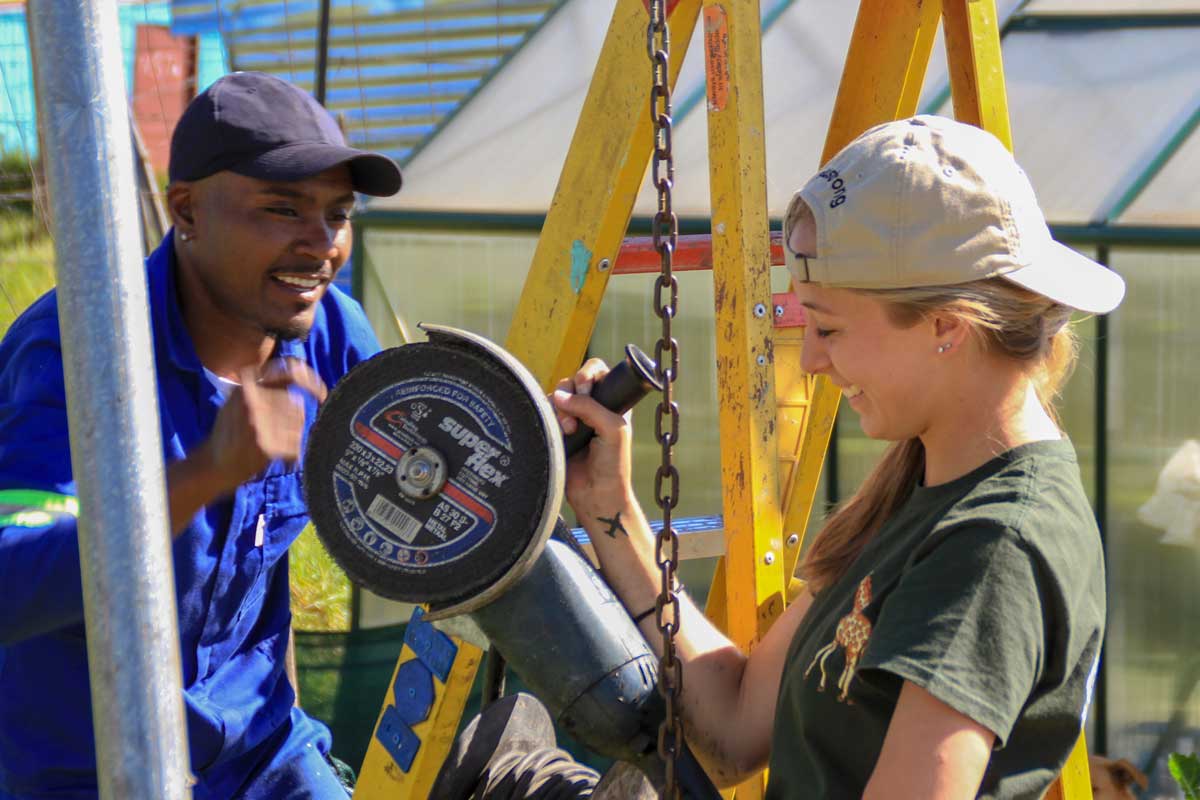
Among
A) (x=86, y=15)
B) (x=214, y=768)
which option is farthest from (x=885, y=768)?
(x=214, y=768)

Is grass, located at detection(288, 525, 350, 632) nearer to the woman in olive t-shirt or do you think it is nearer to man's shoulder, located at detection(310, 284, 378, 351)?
man's shoulder, located at detection(310, 284, 378, 351)

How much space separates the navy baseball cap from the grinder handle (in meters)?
0.67

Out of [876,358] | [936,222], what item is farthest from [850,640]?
[936,222]

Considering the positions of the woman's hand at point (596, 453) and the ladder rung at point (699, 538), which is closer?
the woman's hand at point (596, 453)

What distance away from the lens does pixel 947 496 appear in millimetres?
1705

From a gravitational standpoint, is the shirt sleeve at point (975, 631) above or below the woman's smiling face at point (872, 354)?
below

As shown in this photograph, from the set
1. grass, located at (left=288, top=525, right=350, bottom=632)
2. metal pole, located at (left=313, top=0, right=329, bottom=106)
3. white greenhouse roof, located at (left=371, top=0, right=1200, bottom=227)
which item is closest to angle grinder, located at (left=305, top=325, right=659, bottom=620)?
white greenhouse roof, located at (left=371, top=0, right=1200, bottom=227)

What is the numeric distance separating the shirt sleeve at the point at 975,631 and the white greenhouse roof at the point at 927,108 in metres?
3.41

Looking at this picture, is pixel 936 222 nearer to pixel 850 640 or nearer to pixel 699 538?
pixel 850 640

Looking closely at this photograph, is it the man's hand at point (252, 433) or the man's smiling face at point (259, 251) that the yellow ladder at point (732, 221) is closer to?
the man's smiling face at point (259, 251)

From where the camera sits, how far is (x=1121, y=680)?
16.4ft

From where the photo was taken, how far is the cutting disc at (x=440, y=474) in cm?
204

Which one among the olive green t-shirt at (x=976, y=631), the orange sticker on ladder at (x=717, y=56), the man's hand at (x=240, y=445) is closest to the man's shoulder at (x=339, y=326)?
the man's hand at (x=240, y=445)

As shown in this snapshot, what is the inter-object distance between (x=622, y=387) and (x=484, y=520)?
32cm
